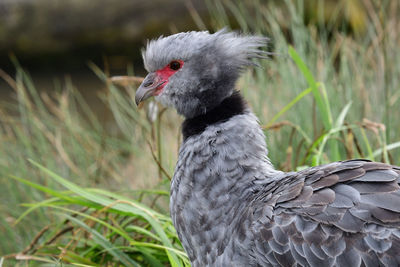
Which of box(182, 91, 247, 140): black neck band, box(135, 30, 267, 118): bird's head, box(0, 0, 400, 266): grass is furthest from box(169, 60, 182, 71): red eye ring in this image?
box(0, 0, 400, 266): grass

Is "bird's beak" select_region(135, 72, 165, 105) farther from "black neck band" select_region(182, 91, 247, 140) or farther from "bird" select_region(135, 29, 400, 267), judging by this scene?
"black neck band" select_region(182, 91, 247, 140)

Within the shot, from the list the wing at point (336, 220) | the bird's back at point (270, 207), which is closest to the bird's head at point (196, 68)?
the bird's back at point (270, 207)

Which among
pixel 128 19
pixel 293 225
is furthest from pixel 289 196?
pixel 128 19

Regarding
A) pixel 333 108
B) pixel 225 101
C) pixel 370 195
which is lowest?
pixel 333 108

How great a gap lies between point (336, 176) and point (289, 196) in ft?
0.50

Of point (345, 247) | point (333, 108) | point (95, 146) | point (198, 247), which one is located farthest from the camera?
point (95, 146)

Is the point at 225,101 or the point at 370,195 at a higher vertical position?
the point at 225,101

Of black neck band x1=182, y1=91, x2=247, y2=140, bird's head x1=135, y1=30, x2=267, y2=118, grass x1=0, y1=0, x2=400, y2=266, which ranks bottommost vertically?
grass x1=0, y1=0, x2=400, y2=266

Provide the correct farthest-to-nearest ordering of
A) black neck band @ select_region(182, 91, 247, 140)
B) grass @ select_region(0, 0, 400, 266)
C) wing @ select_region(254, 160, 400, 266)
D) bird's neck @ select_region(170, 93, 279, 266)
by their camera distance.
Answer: grass @ select_region(0, 0, 400, 266) → black neck band @ select_region(182, 91, 247, 140) → bird's neck @ select_region(170, 93, 279, 266) → wing @ select_region(254, 160, 400, 266)

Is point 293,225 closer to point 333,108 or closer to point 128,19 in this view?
point 333,108

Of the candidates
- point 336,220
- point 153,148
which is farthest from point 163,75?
point 153,148

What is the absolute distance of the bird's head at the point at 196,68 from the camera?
2057 millimetres

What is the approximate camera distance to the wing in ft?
5.41

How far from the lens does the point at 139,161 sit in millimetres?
3859
